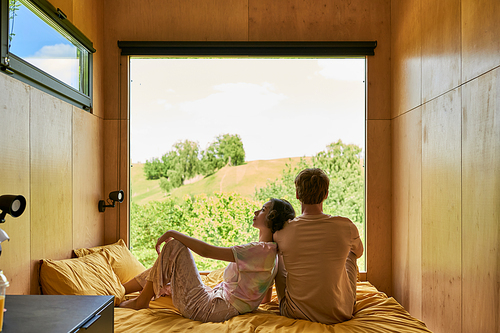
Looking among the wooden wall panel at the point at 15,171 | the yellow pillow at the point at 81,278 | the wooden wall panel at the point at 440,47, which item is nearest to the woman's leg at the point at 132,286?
the yellow pillow at the point at 81,278

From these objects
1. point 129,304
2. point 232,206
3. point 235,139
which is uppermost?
point 235,139

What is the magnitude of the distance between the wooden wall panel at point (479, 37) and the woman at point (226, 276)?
1.34 meters

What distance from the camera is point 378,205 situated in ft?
10.9

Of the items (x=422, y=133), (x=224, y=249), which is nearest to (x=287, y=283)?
(x=224, y=249)

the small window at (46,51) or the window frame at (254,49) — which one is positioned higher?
the window frame at (254,49)

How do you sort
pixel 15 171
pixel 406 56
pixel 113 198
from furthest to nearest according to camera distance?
1. pixel 113 198
2. pixel 406 56
3. pixel 15 171

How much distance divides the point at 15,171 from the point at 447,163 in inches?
101

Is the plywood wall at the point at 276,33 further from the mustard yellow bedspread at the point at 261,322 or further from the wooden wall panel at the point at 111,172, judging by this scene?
the mustard yellow bedspread at the point at 261,322

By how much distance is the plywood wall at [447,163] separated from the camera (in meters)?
1.85

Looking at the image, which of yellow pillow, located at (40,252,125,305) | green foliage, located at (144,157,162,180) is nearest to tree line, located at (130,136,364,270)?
green foliage, located at (144,157,162,180)

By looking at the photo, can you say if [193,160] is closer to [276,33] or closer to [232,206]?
[232,206]

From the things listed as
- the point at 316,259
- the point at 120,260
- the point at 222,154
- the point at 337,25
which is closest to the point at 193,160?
the point at 222,154

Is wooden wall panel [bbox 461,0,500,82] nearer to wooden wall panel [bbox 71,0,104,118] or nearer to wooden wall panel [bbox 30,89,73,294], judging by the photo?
wooden wall panel [bbox 30,89,73,294]

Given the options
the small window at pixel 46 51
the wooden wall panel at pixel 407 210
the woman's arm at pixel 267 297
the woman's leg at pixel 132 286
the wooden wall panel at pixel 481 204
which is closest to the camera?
the wooden wall panel at pixel 481 204
